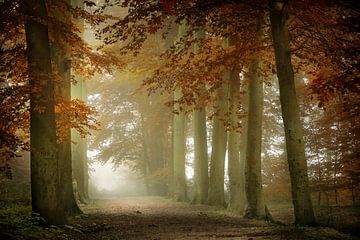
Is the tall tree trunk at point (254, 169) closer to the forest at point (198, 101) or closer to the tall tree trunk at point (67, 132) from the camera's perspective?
the forest at point (198, 101)

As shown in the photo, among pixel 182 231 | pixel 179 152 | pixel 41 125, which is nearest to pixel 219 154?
pixel 179 152

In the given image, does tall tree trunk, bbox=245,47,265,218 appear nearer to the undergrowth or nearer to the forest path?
the forest path

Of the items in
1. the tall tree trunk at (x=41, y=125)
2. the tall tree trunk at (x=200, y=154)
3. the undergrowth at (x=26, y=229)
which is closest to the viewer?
the undergrowth at (x=26, y=229)

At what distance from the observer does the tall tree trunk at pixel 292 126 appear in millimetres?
9617

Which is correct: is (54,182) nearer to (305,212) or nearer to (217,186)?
(305,212)

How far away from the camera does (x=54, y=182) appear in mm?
8938

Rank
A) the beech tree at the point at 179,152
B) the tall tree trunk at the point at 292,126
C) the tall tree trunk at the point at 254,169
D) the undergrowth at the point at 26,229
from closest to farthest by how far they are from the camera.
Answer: the undergrowth at the point at 26,229
the tall tree trunk at the point at 292,126
the tall tree trunk at the point at 254,169
the beech tree at the point at 179,152

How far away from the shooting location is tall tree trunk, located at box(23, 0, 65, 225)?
8.76 meters

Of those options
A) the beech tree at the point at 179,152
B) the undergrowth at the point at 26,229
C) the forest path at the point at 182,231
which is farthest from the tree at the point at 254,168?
the beech tree at the point at 179,152

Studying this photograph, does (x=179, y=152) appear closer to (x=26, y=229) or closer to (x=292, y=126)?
(x=292, y=126)

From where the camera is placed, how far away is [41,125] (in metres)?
8.92

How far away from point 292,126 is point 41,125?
18.7 ft

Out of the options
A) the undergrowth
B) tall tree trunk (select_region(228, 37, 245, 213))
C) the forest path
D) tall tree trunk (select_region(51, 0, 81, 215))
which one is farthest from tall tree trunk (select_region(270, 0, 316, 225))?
tall tree trunk (select_region(51, 0, 81, 215))

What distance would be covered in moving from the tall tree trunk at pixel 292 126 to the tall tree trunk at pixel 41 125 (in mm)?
5370
